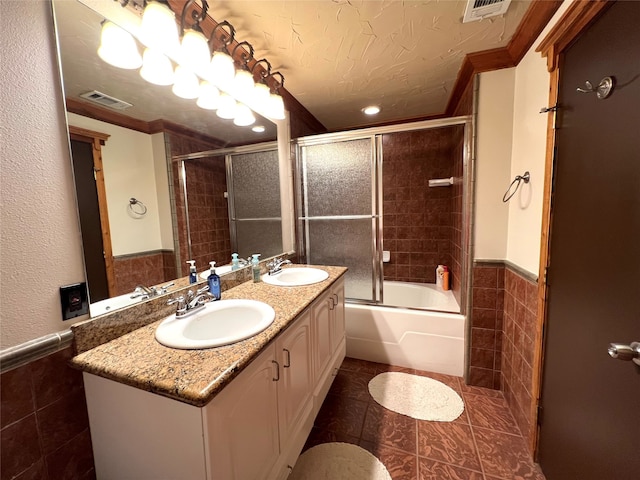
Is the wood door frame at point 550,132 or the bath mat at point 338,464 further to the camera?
the bath mat at point 338,464

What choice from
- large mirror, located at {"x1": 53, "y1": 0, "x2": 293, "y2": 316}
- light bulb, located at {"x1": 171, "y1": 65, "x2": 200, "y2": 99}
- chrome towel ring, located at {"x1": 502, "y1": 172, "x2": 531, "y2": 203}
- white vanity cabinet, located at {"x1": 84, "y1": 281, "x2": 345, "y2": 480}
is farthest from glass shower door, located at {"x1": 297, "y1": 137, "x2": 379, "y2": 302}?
white vanity cabinet, located at {"x1": 84, "y1": 281, "x2": 345, "y2": 480}

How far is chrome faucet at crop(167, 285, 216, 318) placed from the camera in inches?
44.1

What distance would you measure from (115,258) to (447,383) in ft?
7.45

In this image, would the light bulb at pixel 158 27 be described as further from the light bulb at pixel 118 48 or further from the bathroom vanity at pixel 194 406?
the bathroom vanity at pixel 194 406

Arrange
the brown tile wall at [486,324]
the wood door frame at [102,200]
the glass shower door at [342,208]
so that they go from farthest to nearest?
the glass shower door at [342,208], the brown tile wall at [486,324], the wood door frame at [102,200]

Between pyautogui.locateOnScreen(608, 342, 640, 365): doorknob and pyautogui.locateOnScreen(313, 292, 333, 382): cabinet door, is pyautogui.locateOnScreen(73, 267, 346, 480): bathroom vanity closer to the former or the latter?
pyautogui.locateOnScreen(313, 292, 333, 382): cabinet door

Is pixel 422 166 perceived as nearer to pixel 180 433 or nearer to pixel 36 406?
pixel 180 433

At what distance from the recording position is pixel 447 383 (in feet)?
6.41

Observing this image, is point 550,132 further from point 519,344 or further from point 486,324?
point 486,324

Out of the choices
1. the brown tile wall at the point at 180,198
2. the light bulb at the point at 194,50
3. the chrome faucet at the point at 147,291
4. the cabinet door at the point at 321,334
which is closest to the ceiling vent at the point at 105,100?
the brown tile wall at the point at 180,198

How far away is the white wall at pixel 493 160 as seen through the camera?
1.68 m

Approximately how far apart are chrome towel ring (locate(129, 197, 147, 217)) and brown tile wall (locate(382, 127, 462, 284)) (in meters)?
2.51

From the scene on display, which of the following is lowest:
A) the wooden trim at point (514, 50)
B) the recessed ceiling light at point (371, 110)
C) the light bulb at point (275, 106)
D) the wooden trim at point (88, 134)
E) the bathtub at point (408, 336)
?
the bathtub at point (408, 336)

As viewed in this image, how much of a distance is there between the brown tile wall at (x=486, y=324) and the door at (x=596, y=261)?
58 centimetres
